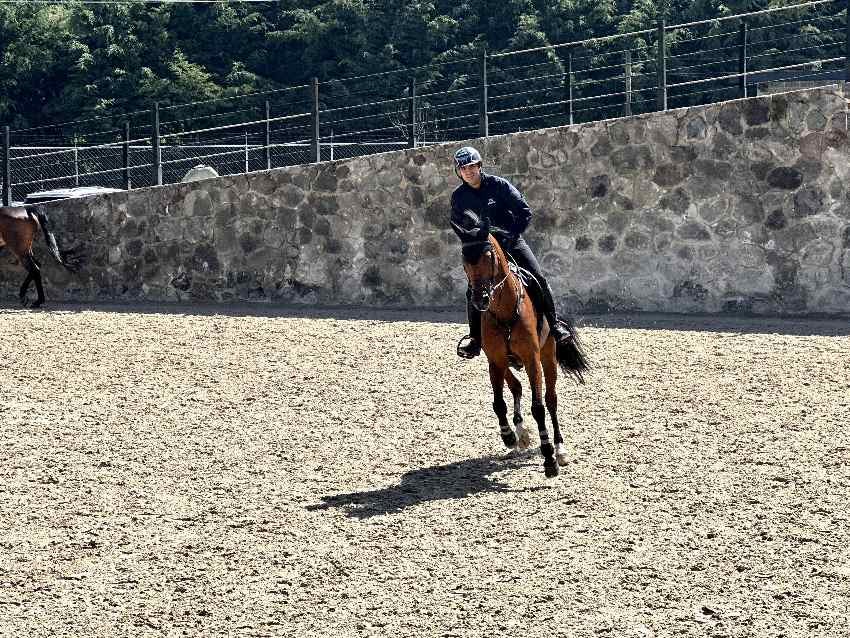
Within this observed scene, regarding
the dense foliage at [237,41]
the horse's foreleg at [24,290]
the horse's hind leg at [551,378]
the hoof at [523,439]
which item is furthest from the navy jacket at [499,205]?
the dense foliage at [237,41]

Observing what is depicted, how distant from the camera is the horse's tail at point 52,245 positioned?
69.6 ft

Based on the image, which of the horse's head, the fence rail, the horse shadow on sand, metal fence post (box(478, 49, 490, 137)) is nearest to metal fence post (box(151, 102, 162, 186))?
the fence rail

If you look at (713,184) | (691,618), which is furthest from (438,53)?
(691,618)

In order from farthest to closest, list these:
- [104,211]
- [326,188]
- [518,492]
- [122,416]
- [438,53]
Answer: [438,53] < [104,211] < [326,188] < [122,416] < [518,492]

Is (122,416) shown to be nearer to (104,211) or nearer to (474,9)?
(104,211)

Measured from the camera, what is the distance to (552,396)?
10438 millimetres

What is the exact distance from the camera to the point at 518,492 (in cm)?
947

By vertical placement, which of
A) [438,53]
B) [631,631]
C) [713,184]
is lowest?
[631,631]

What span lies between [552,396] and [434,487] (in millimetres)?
1346

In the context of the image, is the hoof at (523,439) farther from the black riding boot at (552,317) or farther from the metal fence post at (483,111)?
the metal fence post at (483,111)

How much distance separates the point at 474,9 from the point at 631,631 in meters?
35.1

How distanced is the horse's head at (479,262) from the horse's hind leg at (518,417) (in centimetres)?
141

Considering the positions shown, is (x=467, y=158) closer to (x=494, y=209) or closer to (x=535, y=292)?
(x=494, y=209)

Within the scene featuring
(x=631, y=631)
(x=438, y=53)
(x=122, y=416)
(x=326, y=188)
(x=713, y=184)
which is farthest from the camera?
(x=438, y=53)
